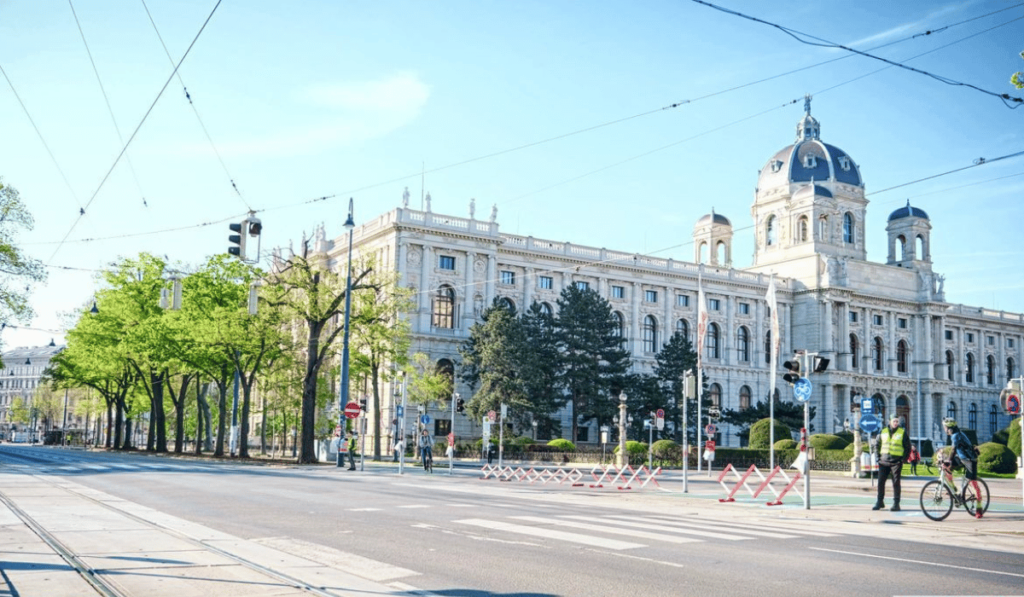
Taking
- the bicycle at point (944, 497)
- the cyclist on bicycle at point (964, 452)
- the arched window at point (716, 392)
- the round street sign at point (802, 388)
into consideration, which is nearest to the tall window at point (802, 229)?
the arched window at point (716, 392)

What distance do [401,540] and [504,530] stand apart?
2.11m

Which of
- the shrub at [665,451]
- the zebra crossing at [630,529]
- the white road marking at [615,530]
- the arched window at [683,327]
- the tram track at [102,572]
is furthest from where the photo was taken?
the arched window at [683,327]

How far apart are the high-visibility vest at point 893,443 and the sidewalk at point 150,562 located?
504 inches

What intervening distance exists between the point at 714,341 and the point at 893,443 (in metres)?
79.9

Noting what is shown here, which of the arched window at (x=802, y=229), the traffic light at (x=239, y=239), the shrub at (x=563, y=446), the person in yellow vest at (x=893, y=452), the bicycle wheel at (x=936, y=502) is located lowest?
the shrub at (x=563, y=446)

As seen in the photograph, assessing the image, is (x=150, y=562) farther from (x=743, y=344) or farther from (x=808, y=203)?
(x=808, y=203)

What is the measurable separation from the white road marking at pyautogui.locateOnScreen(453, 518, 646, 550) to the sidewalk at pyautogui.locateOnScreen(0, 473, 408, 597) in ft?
12.2

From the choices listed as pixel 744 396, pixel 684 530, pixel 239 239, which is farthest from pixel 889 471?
pixel 744 396

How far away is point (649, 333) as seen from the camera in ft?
307

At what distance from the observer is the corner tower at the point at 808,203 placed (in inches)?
4099

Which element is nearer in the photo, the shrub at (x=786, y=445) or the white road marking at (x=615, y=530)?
the white road marking at (x=615, y=530)

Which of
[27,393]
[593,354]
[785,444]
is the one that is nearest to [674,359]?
[593,354]

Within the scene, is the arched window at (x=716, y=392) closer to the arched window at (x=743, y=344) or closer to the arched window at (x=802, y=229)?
the arched window at (x=743, y=344)

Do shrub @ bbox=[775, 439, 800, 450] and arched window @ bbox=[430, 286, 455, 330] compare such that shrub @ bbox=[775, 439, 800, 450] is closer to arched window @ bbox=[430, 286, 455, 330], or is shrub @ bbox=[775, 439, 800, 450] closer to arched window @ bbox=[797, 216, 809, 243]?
arched window @ bbox=[430, 286, 455, 330]
